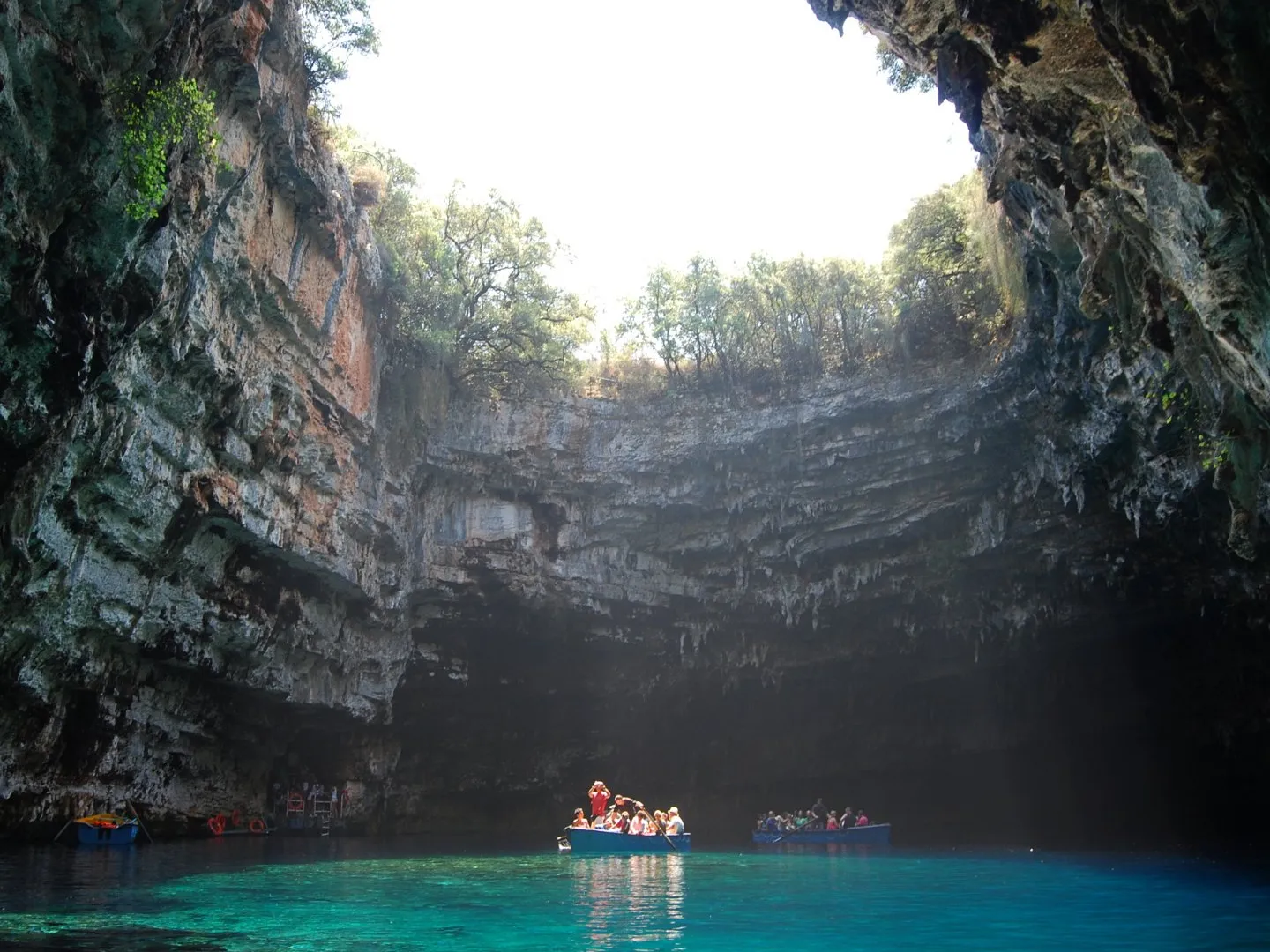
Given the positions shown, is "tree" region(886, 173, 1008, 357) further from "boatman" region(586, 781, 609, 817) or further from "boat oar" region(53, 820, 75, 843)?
"boat oar" region(53, 820, 75, 843)

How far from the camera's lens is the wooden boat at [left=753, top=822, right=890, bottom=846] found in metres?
25.0

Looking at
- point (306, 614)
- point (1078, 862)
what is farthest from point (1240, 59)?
point (306, 614)

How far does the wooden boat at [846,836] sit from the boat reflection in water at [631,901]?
714cm

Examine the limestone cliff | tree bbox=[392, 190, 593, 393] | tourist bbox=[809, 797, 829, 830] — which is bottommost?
tourist bbox=[809, 797, 829, 830]

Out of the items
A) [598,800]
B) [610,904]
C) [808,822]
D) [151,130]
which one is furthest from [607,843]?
[151,130]

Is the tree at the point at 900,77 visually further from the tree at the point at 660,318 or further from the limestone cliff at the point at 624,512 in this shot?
the tree at the point at 660,318

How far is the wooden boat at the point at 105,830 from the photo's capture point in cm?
1919

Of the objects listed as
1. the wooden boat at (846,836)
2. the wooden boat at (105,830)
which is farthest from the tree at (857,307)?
the wooden boat at (105,830)

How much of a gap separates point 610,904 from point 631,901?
0.34 metres

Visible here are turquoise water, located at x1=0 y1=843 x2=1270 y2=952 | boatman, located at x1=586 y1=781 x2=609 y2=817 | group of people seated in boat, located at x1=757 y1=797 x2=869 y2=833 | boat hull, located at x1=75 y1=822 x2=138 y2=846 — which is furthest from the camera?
group of people seated in boat, located at x1=757 y1=797 x2=869 y2=833

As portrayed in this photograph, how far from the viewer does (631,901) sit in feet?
41.0

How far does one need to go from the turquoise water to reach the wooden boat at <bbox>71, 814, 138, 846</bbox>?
3.24ft

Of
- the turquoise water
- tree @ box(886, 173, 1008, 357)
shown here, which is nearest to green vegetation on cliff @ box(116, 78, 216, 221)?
the turquoise water

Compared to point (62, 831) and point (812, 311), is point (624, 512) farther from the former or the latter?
point (62, 831)
